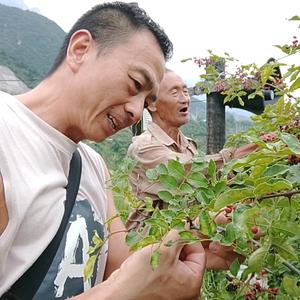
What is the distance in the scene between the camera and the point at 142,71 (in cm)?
98

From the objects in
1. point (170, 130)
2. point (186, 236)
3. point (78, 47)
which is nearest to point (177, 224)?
point (186, 236)

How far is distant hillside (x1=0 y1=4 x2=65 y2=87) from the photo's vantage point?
1197cm

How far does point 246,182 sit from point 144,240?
14 cm

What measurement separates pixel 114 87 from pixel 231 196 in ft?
1.61

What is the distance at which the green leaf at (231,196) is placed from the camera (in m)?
0.54

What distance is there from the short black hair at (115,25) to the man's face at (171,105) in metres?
1.05

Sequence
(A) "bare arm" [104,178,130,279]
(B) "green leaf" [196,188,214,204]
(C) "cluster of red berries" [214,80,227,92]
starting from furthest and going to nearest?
1. (C) "cluster of red berries" [214,80,227,92]
2. (A) "bare arm" [104,178,130,279]
3. (B) "green leaf" [196,188,214,204]

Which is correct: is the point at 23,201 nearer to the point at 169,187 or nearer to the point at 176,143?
the point at 169,187

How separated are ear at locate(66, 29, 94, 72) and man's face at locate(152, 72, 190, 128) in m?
1.11

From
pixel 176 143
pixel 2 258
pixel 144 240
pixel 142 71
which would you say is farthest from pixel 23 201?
pixel 176 143

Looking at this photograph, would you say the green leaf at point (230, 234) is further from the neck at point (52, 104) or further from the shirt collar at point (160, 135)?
the shirt collar at point (160, 135)

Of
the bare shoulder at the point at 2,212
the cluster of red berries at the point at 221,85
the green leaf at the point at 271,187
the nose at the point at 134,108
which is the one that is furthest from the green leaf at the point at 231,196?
the cluster of red berries at the point at 221,85

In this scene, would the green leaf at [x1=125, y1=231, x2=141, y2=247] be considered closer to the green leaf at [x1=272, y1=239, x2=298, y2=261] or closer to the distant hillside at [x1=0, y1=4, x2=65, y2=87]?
the green leaf at [x1=272, y1=239, x2=298, y2=261]

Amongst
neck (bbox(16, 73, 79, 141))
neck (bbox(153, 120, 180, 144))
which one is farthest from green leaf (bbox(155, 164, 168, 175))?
neck (bbox(153, 120, 180, 144))
